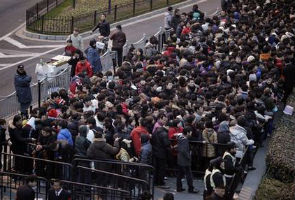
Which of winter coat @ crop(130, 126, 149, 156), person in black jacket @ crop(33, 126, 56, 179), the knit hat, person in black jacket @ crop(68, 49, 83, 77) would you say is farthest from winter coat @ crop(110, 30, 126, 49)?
person in black jacket @ crop(33, 126, 56, 179)

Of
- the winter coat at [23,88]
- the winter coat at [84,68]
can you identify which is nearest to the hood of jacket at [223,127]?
the winter coat at [23,88]

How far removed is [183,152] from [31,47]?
18.6m

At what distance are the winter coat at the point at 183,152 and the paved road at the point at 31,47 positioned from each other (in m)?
11.4

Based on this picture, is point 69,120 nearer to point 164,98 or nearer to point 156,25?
point 164,98

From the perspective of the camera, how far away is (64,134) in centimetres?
2344

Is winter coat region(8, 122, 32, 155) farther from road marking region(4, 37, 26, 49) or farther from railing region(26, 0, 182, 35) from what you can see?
railing region(26, 0, 182, 35)

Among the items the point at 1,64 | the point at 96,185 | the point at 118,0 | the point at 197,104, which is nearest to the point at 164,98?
the point at 197,104

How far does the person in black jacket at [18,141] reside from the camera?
77.0ft

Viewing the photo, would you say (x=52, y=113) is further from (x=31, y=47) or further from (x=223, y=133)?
(x=31, y=47)

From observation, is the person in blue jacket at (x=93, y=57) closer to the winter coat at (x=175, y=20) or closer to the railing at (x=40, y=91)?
the railing at (x=40, y=91)

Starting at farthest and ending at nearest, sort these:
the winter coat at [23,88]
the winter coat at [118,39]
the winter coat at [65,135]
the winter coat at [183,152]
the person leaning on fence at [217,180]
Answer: the winter coat at [118,39]
the winter coat at [23,88]
the winter coat at [183,152]
the winter coat at [65,135]
the person leaning on fence at [217,180]

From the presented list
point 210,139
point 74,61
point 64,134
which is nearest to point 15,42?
point 74,61

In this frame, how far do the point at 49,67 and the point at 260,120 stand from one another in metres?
8.39

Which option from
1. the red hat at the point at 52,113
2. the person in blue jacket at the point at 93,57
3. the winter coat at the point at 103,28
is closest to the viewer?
the red hat at the point at 52,113
